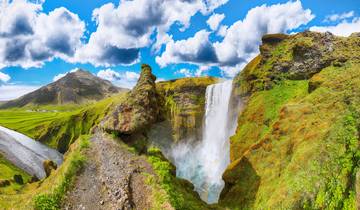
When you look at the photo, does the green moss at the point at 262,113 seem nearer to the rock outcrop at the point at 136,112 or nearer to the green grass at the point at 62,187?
the rock outcrop at the point at 136,112

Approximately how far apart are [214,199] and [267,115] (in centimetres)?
1561

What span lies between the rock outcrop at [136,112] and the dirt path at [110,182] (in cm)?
284

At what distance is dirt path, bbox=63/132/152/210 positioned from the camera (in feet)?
58.6

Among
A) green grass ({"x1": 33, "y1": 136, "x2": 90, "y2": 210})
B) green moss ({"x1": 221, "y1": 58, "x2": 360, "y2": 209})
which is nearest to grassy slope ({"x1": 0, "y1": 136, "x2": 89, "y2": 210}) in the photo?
green grass ({"x1": 33, "y1": 136, "x2": 90, "y2": 210})

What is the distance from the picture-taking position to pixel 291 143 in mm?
25297

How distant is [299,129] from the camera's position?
83.1 feet

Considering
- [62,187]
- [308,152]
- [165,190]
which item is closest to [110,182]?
[62,187]

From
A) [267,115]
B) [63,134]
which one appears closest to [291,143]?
[267,115]

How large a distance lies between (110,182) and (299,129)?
1707cm

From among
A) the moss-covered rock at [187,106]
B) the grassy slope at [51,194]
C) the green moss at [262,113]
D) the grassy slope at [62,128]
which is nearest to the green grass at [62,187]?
the grassy slope at [51,194]

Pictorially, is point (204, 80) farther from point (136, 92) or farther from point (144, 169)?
point (144, 169)

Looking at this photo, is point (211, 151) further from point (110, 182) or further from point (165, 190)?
point (165, 190)

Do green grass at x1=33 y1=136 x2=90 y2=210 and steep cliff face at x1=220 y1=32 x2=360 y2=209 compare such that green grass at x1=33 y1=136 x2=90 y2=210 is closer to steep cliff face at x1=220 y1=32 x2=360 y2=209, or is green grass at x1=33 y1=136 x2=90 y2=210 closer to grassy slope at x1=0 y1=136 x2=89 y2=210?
grassy slope at x1=0 y1=136 x2=89 y2=210

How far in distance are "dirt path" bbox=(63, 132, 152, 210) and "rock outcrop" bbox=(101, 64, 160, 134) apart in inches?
112
